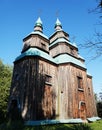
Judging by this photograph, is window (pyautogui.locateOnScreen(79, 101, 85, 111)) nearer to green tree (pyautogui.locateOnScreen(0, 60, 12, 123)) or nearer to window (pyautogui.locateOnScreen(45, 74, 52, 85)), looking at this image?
window (pyautogui.locateOnScreen(45, 74, 52, 85))

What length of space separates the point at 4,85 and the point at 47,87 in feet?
53.3

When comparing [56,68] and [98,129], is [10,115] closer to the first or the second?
[56,68]

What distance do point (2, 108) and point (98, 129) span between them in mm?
22009

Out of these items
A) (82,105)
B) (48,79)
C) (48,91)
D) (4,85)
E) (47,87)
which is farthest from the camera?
(4,85)

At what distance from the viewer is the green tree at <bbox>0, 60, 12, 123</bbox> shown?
94.3 feet

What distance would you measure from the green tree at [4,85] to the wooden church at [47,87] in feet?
42.4

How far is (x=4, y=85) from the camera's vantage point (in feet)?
98.0

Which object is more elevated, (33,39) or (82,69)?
(33,39)

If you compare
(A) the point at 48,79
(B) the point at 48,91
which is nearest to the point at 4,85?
(A) the point at 48,79

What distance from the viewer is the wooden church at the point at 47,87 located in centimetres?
1466

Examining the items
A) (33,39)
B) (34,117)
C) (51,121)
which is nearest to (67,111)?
(51,121)

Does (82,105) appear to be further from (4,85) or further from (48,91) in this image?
(4,85)

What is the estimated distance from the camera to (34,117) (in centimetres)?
1377

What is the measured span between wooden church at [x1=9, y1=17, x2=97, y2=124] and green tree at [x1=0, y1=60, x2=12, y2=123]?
1291 cm
